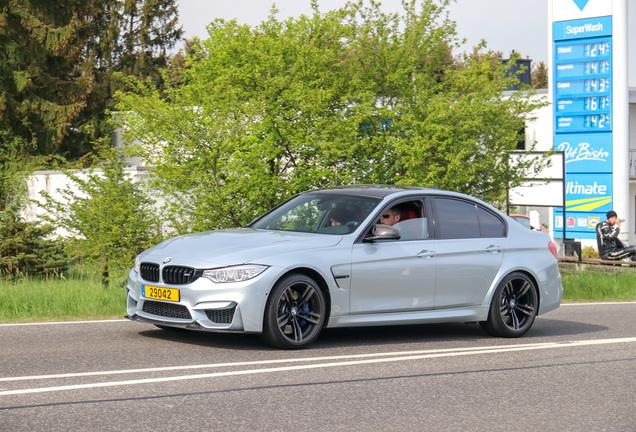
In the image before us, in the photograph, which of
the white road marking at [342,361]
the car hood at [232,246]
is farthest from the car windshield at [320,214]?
the white road marking at [342,361]

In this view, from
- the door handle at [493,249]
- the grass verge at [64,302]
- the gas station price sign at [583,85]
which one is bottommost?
the grass verge at [64,302]

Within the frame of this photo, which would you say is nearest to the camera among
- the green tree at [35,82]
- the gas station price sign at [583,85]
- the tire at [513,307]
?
the tire at [513,307]

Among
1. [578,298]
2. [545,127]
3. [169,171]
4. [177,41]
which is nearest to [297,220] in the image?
[169,171]

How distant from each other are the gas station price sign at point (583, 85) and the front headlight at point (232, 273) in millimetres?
27242

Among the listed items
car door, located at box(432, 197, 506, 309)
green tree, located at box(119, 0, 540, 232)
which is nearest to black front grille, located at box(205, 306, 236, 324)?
car door, located at box(432, 197, 506, 309)

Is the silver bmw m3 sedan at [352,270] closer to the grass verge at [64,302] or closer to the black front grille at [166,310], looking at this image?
the black front grille at [166,310]

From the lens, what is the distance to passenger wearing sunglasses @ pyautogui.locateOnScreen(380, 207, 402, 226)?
31.8 ft

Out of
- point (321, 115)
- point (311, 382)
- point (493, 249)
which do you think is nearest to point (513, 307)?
point (493, 249)

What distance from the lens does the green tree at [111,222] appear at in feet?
53.0

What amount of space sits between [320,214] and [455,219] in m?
1.55

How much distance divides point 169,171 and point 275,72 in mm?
3105

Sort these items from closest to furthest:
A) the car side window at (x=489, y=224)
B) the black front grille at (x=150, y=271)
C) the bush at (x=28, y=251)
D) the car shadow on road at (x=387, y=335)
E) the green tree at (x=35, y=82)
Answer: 1. the black front grille at (x=150, y=271)
2. the car shadow on road at (x=387, y=335)
3. the car side window at (x=489, y=224)
4. the bush at (x=28, y=251)
5. the green tree at (x=35, y=82)

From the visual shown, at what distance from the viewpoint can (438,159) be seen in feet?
61.3

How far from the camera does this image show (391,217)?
9750 mm
